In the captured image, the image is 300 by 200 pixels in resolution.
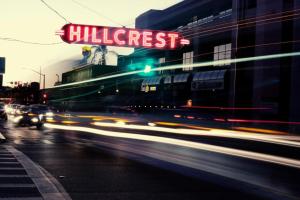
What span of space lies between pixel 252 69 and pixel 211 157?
33702 mm

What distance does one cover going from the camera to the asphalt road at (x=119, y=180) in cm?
900

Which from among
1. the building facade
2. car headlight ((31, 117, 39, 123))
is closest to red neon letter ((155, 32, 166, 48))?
the building facade

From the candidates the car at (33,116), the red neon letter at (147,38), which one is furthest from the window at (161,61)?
the car at (33,116)

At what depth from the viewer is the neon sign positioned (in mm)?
34062

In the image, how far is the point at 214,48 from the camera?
59719 millimetres

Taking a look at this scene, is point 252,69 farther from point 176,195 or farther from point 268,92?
point 176,195

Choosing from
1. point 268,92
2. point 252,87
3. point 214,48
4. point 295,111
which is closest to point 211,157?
point 295,111

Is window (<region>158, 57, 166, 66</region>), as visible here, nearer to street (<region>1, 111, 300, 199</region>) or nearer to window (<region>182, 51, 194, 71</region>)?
window (<region>182, 51, 194, 71</region>)

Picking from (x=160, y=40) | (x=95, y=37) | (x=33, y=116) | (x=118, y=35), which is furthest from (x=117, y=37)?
(x=33, y=116)

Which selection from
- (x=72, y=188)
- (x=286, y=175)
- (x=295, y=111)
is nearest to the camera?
(x=72, y=188)

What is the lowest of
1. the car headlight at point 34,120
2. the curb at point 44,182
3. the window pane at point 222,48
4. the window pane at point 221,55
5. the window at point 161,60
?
the curb at point 44,182

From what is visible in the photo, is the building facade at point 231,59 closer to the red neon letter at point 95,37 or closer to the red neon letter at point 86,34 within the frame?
the red neon letter at point 95,37

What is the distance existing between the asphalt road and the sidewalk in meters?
0.29

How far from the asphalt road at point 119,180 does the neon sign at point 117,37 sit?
19374 millimetres
